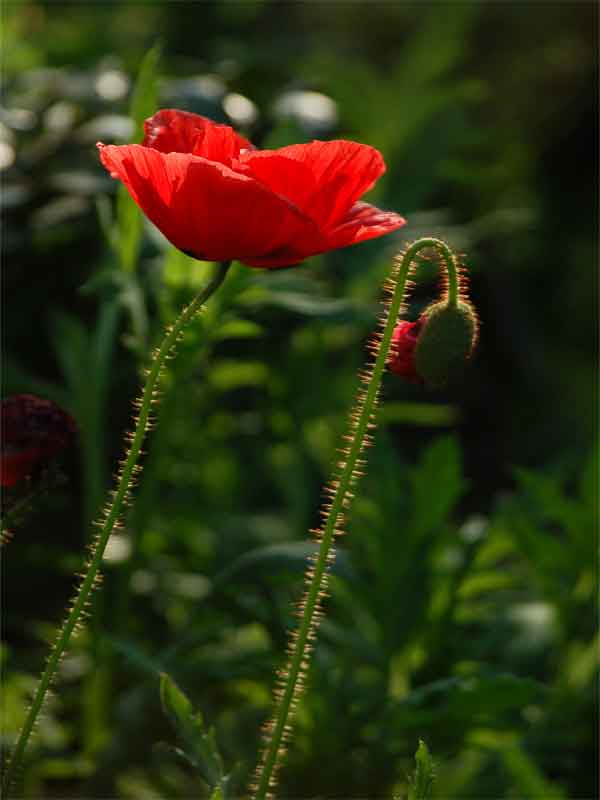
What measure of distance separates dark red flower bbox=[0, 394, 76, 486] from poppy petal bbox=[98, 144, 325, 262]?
227 mm

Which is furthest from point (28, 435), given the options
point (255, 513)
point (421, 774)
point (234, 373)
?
point (255, 513)

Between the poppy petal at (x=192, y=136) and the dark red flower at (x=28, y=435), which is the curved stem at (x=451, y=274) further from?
the dark red flower at (x=28, y=435)

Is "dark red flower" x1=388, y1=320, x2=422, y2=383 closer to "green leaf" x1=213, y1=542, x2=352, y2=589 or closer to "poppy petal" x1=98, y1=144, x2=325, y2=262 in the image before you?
"poppy petal" x1=98, y1=144, x2=325, y2=262

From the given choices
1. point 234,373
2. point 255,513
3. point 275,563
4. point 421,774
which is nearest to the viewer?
point 421,774

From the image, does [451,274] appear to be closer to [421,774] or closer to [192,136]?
[192,136]

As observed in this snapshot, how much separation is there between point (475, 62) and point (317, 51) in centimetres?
205

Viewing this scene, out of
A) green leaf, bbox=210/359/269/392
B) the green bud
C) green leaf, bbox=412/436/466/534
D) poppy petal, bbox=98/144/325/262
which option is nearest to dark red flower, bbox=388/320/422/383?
the green bud

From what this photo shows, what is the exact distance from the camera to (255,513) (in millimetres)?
2234

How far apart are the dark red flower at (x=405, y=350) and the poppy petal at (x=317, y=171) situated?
141mm

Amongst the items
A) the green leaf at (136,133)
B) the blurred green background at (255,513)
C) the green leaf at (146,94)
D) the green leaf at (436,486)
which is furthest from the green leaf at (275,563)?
the green leaf at (146,94)

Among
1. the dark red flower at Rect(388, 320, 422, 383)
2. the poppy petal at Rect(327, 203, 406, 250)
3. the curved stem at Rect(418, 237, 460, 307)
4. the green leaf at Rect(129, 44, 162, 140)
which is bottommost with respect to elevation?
the dark red flower at Rect(388, 320, 422, 383)

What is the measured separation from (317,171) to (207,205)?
0.09 metres

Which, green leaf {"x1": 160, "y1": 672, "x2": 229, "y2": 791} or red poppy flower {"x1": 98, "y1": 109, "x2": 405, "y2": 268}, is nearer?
red poppy flower {"x1": 98, "y1": 109, "x2": 405, "y2": 268}

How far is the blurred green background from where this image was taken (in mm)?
1516
